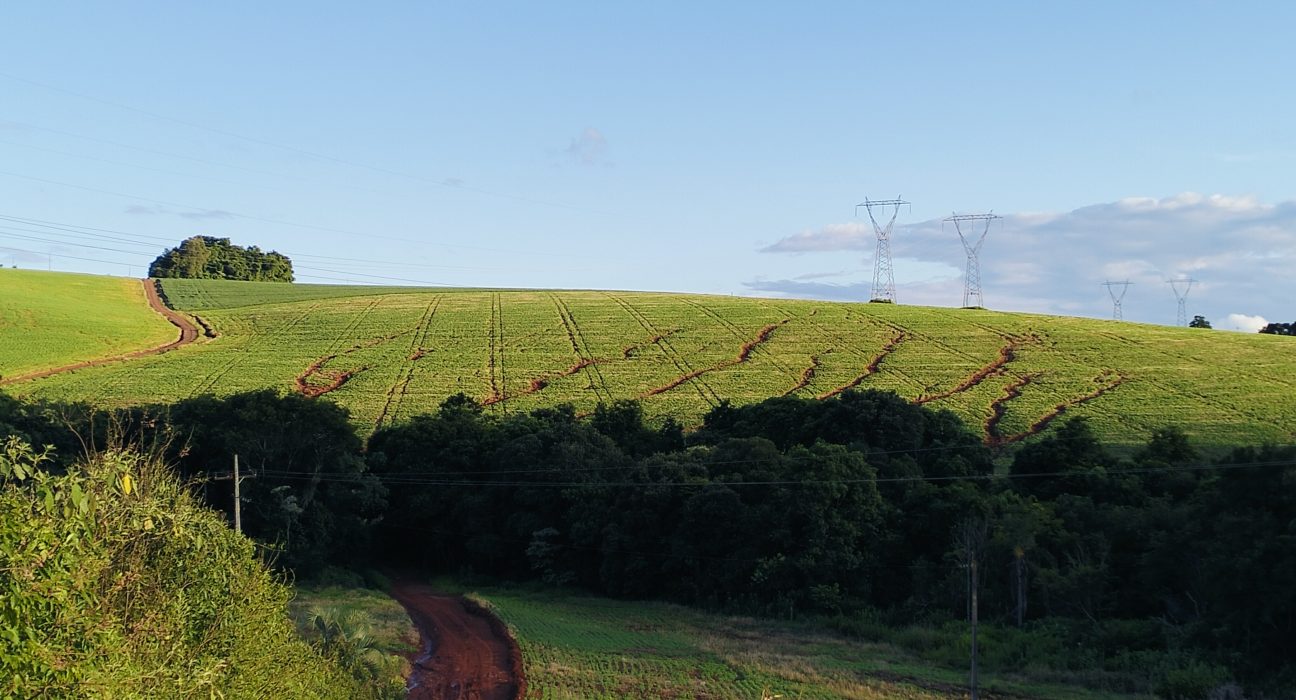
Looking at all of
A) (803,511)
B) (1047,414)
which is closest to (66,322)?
(803,511)

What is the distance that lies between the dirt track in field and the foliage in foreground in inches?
Answer: 2422

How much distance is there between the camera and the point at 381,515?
5538cm

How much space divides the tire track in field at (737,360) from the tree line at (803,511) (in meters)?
11.8

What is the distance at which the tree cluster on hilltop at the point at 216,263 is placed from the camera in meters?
157

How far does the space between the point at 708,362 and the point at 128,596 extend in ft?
234

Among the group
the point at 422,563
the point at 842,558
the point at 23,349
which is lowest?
the point at 422,563

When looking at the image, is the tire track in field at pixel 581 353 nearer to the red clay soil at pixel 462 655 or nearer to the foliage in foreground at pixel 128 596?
the red clay soil at pixel 462 655

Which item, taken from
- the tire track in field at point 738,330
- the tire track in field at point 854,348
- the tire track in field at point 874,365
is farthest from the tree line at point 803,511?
the tire track in field at point 738,330

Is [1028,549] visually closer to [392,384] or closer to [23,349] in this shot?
[392,384]

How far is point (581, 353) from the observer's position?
8456 centimetres

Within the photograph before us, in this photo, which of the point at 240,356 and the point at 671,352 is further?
the point at 671,352

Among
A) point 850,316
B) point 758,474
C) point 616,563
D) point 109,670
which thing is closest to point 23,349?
point 616,563

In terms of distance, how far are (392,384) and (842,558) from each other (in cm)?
4146

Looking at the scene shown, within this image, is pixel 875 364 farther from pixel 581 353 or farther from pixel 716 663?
pixel 716 663
